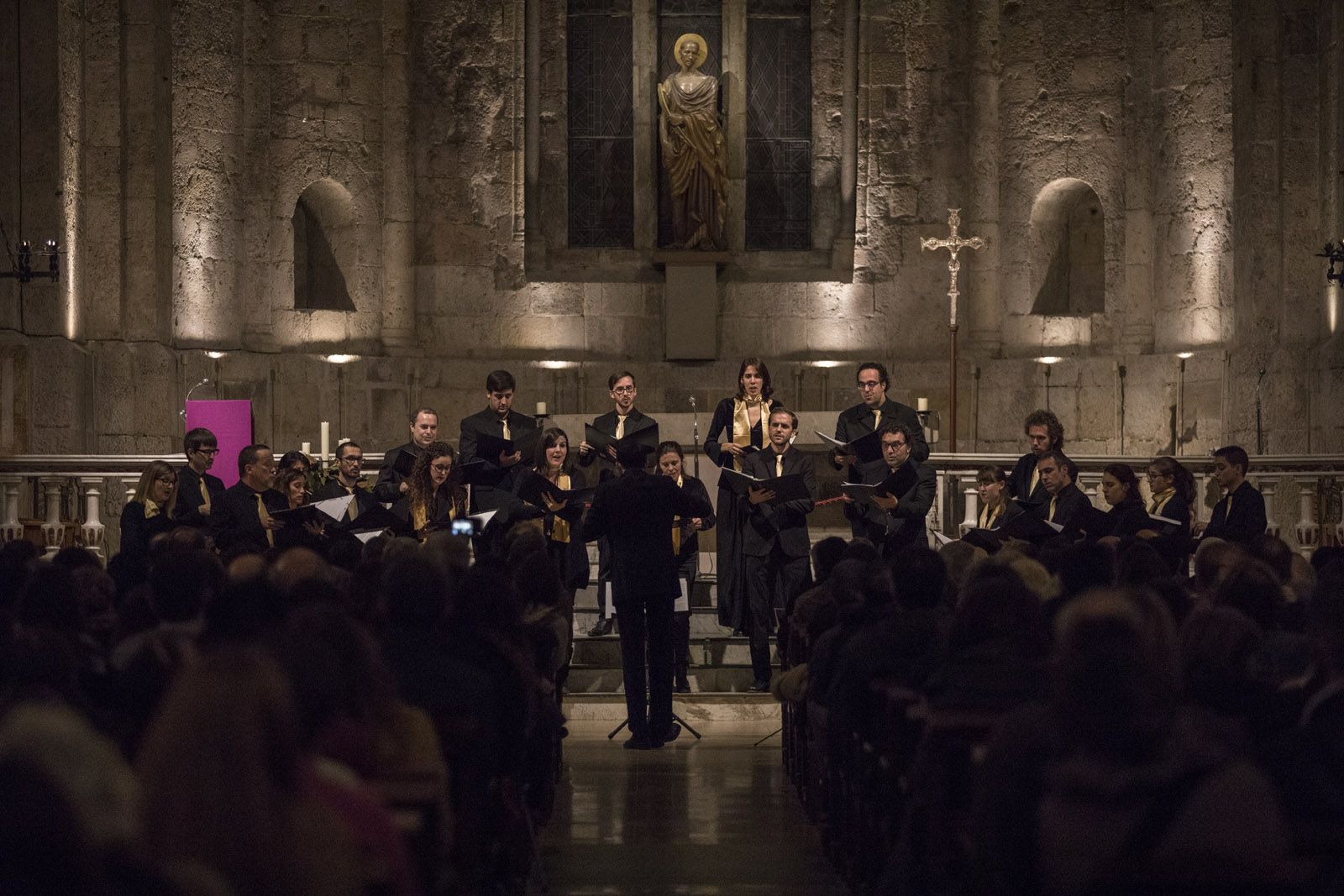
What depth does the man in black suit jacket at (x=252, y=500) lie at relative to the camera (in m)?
10.2

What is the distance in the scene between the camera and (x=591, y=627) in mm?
11984

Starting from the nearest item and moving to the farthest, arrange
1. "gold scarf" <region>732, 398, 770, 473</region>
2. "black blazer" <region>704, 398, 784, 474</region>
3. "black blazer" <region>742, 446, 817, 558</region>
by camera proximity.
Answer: "black blazer" <region>742, 446, 817, 558</region> < "black blazer" <region>704, 398, 784, 474</region> < "gold scarf" <region>732, 398, 770, 473</region>

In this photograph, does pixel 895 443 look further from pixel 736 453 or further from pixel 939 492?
pixel 939 492

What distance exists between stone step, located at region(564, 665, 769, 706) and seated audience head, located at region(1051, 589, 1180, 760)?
7687 mm

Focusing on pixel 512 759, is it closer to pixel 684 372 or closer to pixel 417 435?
pixel 417 435

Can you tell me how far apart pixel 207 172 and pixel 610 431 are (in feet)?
23.5

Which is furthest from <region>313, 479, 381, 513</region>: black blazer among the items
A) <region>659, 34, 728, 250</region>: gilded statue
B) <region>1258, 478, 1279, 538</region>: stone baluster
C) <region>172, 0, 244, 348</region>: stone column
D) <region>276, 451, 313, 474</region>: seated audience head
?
<region>659, 34, 728, 250</region>: gilded statue

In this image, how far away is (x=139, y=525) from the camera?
9.84 metres

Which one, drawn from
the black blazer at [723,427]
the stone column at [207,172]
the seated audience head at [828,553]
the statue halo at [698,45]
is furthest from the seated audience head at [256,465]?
the statue halo at [698,45]

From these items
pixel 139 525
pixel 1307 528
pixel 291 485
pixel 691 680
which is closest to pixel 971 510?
pixel 1307 528

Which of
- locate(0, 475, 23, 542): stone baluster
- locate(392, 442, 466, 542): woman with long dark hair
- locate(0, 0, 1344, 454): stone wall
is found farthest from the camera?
locate(0, 0, 1344, 454): stone wall

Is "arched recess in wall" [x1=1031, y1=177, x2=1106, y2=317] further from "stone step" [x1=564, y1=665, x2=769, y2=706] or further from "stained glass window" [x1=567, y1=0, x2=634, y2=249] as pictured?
"stone step" [x1=564, y1=665, x2=769, y2=706]

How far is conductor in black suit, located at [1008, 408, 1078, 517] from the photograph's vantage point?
10779 mm

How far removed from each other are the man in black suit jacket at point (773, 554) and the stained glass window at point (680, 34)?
8.13 m
